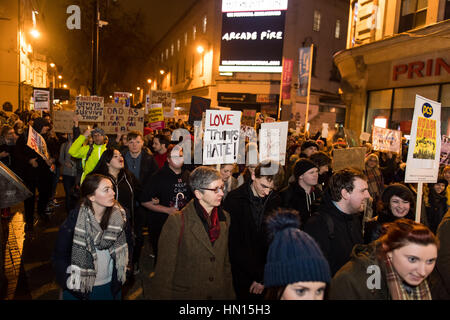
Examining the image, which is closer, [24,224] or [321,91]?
[24,224]

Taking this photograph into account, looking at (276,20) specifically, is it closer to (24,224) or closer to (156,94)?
(156,94)

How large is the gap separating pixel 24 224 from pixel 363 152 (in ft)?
22.1

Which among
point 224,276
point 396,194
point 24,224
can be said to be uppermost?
point 396,194

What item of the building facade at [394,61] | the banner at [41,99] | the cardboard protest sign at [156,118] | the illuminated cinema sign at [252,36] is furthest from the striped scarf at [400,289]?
the illuminated cinema sign at [252,36]

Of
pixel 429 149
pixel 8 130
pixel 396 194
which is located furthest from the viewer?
pixel 8 130

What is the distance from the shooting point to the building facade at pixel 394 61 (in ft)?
40.8

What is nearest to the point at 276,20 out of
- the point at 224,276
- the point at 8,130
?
the point at 8,130

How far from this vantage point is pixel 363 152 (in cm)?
581

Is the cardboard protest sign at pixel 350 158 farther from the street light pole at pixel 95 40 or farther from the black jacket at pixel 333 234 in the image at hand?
the street light pole at pixel 95 40

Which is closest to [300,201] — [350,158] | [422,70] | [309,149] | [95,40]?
[350,158]

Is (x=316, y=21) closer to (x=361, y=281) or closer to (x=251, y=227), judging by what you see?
(x=251, y=227)

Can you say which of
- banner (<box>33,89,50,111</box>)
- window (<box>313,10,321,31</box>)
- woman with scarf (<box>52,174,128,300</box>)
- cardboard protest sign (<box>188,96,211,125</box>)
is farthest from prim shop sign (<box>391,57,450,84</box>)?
window (<box>313,10,321,31</box>)

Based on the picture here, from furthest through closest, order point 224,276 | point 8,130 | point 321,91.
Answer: point 321,91 < point 8,130 < point 224,276

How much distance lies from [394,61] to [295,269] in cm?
1479
